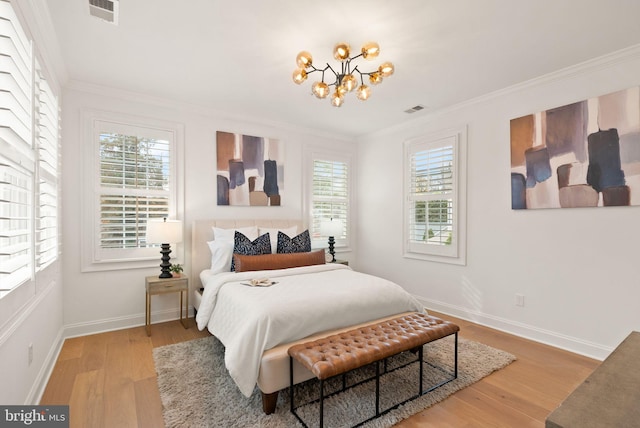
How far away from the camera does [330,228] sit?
463 cm

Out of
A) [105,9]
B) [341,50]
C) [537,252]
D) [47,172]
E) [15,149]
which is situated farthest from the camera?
[537,252]

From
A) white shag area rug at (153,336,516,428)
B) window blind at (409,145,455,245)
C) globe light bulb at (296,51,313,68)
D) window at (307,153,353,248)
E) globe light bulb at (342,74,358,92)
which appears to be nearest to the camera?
white shag area rug at (153,336,516,428)

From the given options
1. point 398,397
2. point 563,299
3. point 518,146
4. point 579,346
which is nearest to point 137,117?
point 398,397

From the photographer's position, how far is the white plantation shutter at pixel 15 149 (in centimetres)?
154

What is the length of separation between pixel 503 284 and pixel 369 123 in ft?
8.93

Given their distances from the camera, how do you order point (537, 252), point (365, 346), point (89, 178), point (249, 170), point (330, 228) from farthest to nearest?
point (330, 228), point (249, 170), point (89, 178), point (537, 252), point (365, 346)

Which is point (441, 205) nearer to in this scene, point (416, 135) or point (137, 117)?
point (416, 135)

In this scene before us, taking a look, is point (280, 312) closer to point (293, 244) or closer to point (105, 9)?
point (293, 244)

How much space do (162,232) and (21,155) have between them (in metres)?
1.61

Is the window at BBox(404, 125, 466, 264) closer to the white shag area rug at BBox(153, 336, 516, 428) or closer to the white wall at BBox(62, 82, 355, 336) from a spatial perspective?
the white shag area rug at BBox(153, 336, 516, 428)

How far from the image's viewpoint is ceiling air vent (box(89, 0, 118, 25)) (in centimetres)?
204

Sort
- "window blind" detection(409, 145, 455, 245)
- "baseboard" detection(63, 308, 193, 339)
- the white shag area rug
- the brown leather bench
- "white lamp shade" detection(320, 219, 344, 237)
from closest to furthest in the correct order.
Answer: the brown leather bench → the white shag area rug → "baseboard" detection(63, 308, 193, 339) → "window blind" detection(409, 145, 455, 245) → "white lamp shade" detection(320, 219, 344, 237)

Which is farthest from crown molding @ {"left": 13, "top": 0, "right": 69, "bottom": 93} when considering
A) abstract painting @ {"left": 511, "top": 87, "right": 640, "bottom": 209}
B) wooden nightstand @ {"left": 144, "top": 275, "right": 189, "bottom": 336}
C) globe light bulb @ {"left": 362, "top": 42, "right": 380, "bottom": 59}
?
abstract painting @ {"left": 511, "top": 87, "right": 640, "bottom": 209}

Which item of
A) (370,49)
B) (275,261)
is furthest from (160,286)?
(370,49)
